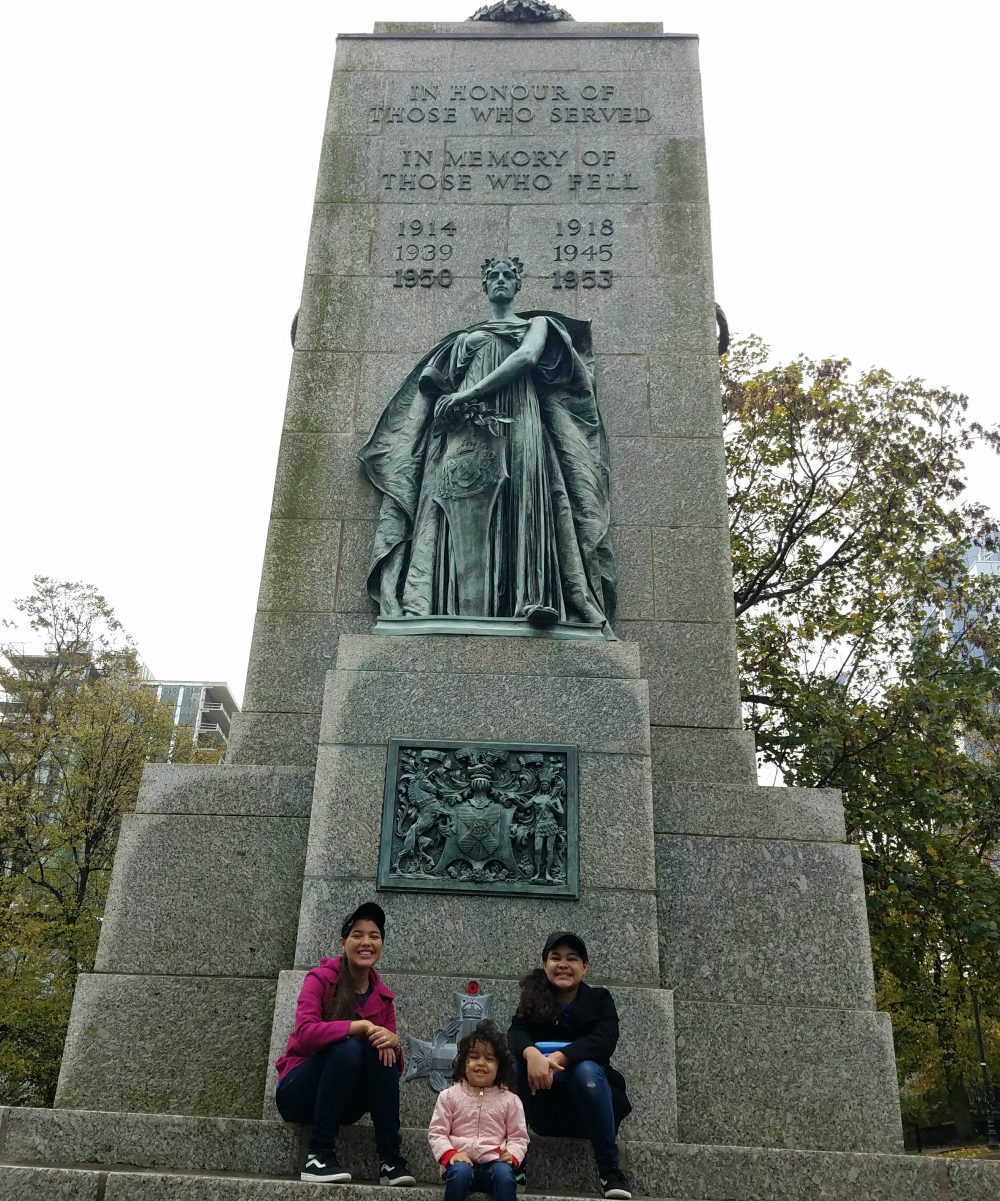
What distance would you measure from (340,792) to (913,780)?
12237mm

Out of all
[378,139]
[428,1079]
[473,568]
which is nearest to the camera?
[428,1079]

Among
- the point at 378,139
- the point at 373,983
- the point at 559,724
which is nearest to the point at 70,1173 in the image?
the point at 373,983

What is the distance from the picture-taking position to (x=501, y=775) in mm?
7379

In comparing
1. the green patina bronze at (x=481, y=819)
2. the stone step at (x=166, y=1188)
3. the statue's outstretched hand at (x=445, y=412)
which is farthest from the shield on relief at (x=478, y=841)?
the statue's outstretched hand at (x=445, y=412)

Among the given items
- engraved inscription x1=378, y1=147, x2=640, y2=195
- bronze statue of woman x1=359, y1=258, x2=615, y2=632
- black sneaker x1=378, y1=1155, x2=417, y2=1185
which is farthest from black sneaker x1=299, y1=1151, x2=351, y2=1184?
engraved inscription x1=378, y1=147, x2=640, y2=195

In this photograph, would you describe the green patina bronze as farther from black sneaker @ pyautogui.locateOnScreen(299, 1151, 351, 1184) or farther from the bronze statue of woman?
black sneaker @ pyautogui.locateOnScreen(299, 1151, 351, 1184)

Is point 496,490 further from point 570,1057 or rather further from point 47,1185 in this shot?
point 47,1185

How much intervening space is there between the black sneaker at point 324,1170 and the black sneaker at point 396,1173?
16 centimetres

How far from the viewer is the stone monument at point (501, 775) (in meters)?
6.62

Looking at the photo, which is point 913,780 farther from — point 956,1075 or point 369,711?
point 956,1075

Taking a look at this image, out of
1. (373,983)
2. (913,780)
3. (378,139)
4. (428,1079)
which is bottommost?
(428,1079)

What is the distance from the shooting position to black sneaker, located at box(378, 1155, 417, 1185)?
520 cm

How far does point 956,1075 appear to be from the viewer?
1093 inches

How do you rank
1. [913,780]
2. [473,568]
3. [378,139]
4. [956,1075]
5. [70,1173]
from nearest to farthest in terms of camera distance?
[70,1173] < [473,568] < [378,139] < [913,780] < [956,1075]
